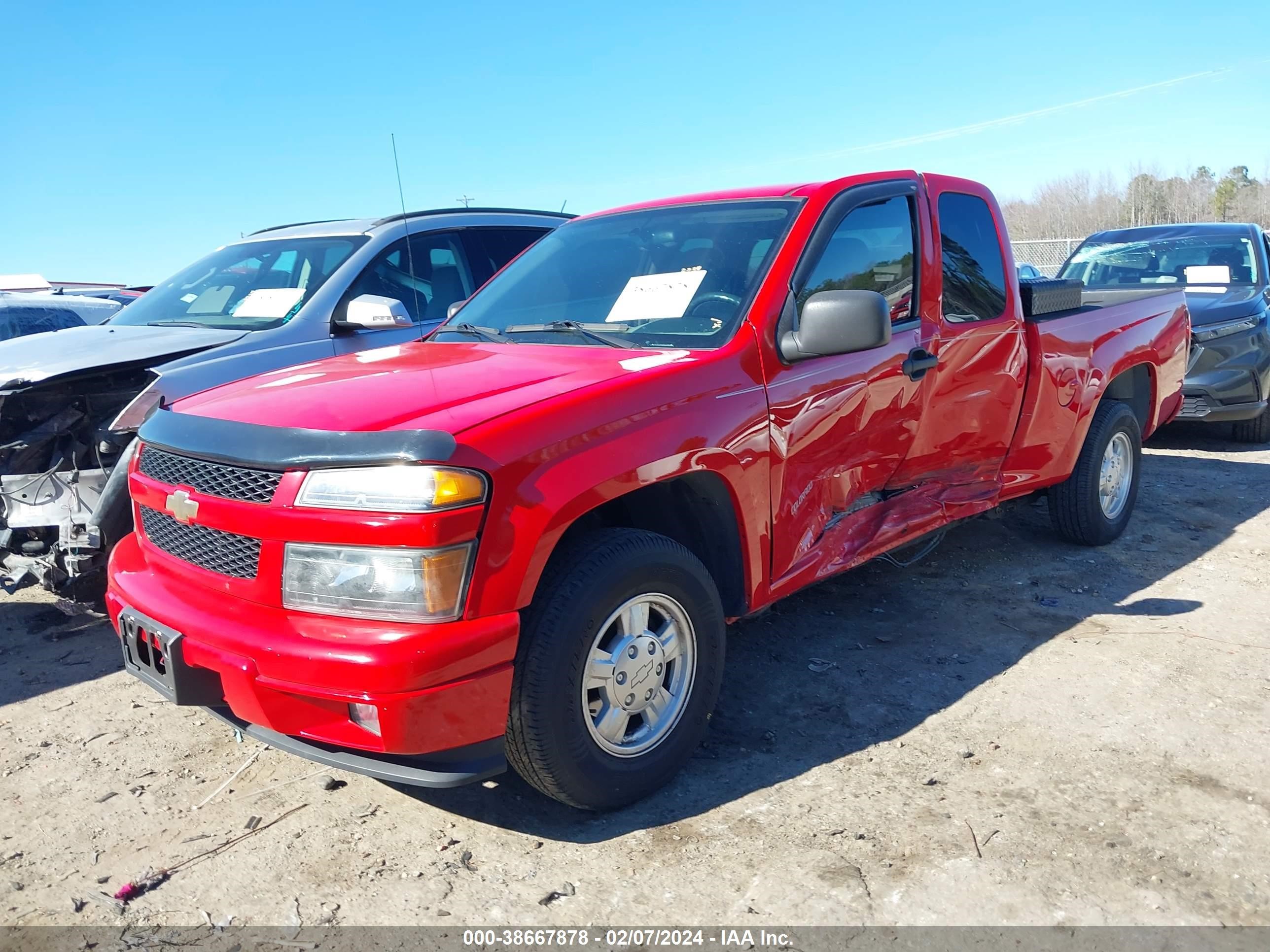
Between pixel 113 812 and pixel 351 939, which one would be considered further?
pixel 113 812

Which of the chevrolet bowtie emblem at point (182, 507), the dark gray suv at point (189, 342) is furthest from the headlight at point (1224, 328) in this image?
the chevrolet bowtie emblem at point (182, 507)

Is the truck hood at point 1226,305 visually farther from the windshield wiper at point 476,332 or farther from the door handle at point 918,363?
the windshield wiper at point 476,332

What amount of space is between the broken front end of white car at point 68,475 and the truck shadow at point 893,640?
1924 millimetres

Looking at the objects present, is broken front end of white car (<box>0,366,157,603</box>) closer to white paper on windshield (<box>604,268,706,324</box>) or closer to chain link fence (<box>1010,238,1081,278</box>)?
white paper on windshield (<box>604,268,706,324</box>)

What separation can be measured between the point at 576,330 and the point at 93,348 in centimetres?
266

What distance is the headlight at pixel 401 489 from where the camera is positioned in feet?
7.72

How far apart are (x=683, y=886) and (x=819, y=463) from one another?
151 centimetres

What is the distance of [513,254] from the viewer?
6074mm

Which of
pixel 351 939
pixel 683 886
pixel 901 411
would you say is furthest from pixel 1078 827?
pixel 351 939

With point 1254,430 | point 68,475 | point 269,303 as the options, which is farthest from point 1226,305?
point 68,475

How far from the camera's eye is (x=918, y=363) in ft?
12.5

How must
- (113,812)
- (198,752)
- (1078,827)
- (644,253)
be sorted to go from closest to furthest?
1. (1078,827)
2. (113,812)
3. (198,752)
4. (644,253)

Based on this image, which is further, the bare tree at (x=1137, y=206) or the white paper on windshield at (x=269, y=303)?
the bare tree at (x=1137, y=206)

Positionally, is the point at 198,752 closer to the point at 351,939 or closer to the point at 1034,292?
the point at 351,939
